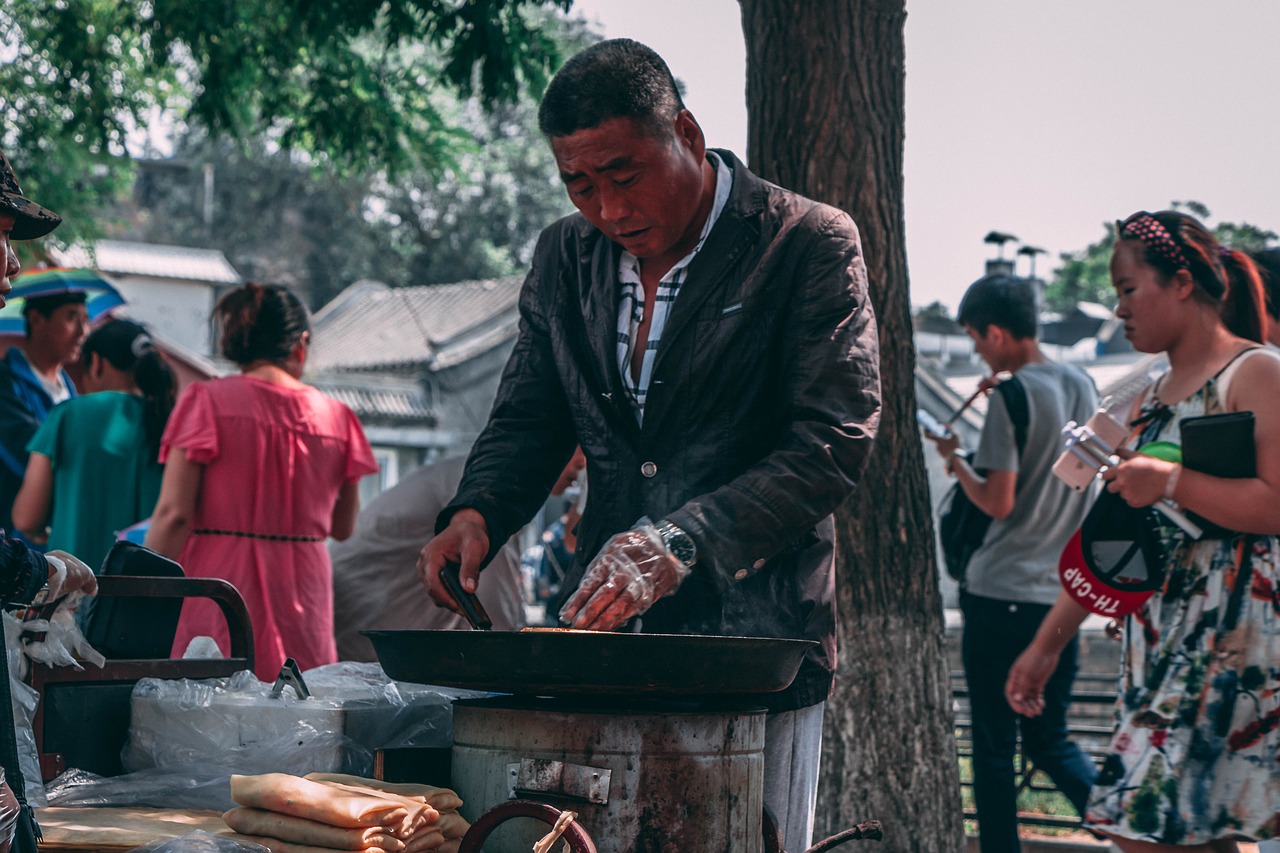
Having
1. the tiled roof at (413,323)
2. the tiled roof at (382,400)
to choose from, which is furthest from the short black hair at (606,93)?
the tiled roof at (413,323)

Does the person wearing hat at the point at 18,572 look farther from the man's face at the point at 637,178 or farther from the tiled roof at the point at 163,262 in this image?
the tiled roof at the point at 163,262

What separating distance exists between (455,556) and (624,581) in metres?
0.55

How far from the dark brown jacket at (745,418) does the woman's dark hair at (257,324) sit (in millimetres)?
1978

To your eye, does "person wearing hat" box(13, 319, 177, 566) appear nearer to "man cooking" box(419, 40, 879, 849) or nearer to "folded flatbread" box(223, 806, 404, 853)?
"man cooking" box(419, 40, 879, 849)

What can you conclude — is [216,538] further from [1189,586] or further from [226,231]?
[226,231]

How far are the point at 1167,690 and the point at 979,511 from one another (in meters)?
2.13

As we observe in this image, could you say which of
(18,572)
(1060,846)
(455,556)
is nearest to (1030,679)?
(455,556)

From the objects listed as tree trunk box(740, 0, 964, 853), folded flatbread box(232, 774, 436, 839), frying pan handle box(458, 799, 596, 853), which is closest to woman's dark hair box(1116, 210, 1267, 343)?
tree trunk box(740, 0, 964, 853)

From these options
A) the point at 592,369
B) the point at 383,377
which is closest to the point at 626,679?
the point at 592,369

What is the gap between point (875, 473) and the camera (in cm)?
480

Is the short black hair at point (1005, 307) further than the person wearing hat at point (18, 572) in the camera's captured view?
Yes

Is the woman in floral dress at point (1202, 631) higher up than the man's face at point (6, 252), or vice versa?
the man's face at point (6, 252)

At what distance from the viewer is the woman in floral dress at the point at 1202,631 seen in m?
3.21

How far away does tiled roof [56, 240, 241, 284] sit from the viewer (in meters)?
40.8
